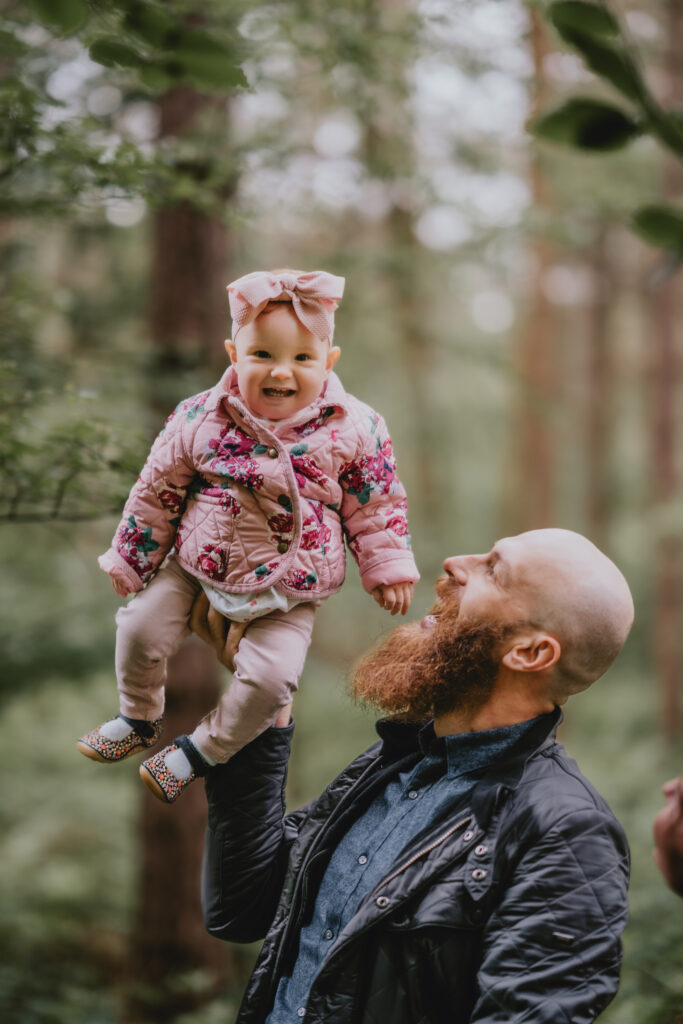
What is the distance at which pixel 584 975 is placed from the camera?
1642 mm

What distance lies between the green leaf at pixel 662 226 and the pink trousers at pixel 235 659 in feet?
4.89

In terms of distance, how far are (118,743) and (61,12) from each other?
1.76 meters

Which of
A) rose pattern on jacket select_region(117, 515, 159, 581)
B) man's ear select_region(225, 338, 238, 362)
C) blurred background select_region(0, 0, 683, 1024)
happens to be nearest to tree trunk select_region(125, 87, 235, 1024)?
blurred background select_region(0, 0, 683, 1024)

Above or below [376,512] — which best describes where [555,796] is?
below

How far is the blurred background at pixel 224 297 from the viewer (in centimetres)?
277

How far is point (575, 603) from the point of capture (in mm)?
1951

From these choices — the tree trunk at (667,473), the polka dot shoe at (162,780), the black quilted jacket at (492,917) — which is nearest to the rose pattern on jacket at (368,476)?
the black quilted jacket at (492,917)

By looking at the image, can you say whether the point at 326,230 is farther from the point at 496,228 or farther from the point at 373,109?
the point at 373,109

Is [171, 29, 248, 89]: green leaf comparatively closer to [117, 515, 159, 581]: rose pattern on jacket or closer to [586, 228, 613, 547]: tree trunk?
[117, 515, 159, 581]: rose pattern on jacket

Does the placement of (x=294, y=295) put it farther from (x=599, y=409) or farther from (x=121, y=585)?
(x=599, y=409)

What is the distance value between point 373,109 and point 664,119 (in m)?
4.79

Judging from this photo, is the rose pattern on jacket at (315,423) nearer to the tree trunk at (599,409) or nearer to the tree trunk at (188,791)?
the tree trunk at (188,791)

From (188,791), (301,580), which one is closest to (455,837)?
(301,580)

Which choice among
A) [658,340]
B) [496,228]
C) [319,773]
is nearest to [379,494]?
[496,228]
